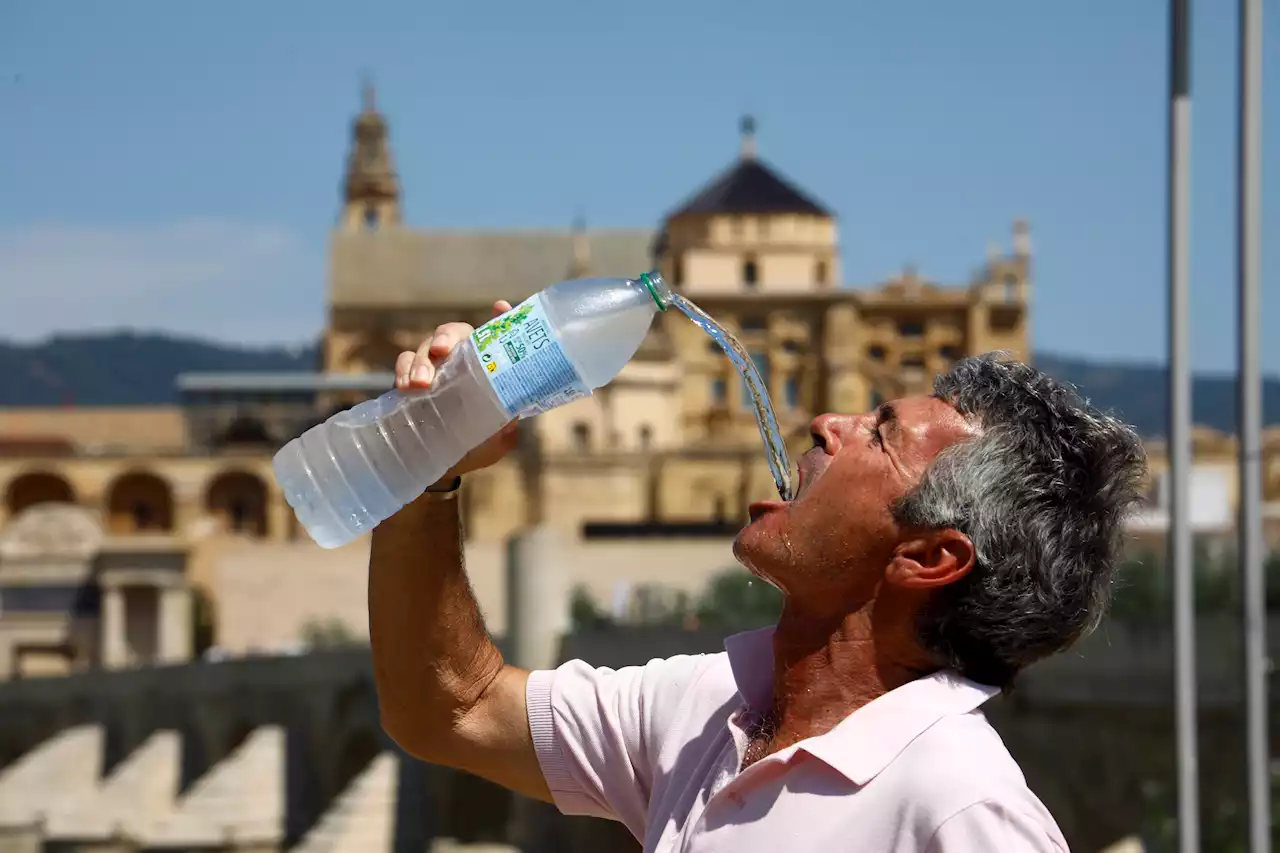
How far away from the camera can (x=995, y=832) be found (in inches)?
71.6

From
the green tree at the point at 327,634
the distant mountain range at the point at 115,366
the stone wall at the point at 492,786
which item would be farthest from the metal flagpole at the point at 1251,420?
the distant mountain range at the point at 115,366

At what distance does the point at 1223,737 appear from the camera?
1443 centimetres

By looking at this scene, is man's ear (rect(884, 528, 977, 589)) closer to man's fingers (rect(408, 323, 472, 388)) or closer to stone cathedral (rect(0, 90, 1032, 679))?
man's fingers (rect(408, 323, 472, 388))

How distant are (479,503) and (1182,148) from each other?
3168 centimetres

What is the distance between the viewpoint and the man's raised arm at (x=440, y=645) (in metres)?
2.37

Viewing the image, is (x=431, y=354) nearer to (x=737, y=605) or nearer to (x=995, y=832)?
(x=995, y=832)

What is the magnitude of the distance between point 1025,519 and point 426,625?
78 cm

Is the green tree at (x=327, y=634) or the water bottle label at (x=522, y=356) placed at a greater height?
the water bottle label at (x=522, y=356)

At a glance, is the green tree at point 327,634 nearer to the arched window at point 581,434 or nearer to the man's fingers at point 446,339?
the arched window at point 581,434

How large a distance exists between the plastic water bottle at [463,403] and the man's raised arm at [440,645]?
0.03 metres

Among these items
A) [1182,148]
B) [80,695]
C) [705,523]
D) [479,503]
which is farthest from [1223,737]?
[479,503]

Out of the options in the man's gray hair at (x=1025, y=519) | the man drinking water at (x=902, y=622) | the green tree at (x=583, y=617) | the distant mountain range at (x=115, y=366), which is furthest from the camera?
the distant mountain range at (x=115, y=366)

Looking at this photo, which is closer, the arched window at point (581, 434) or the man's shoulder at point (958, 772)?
the man's shoulder at point (958, 772)

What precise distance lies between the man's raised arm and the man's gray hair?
59 cm
